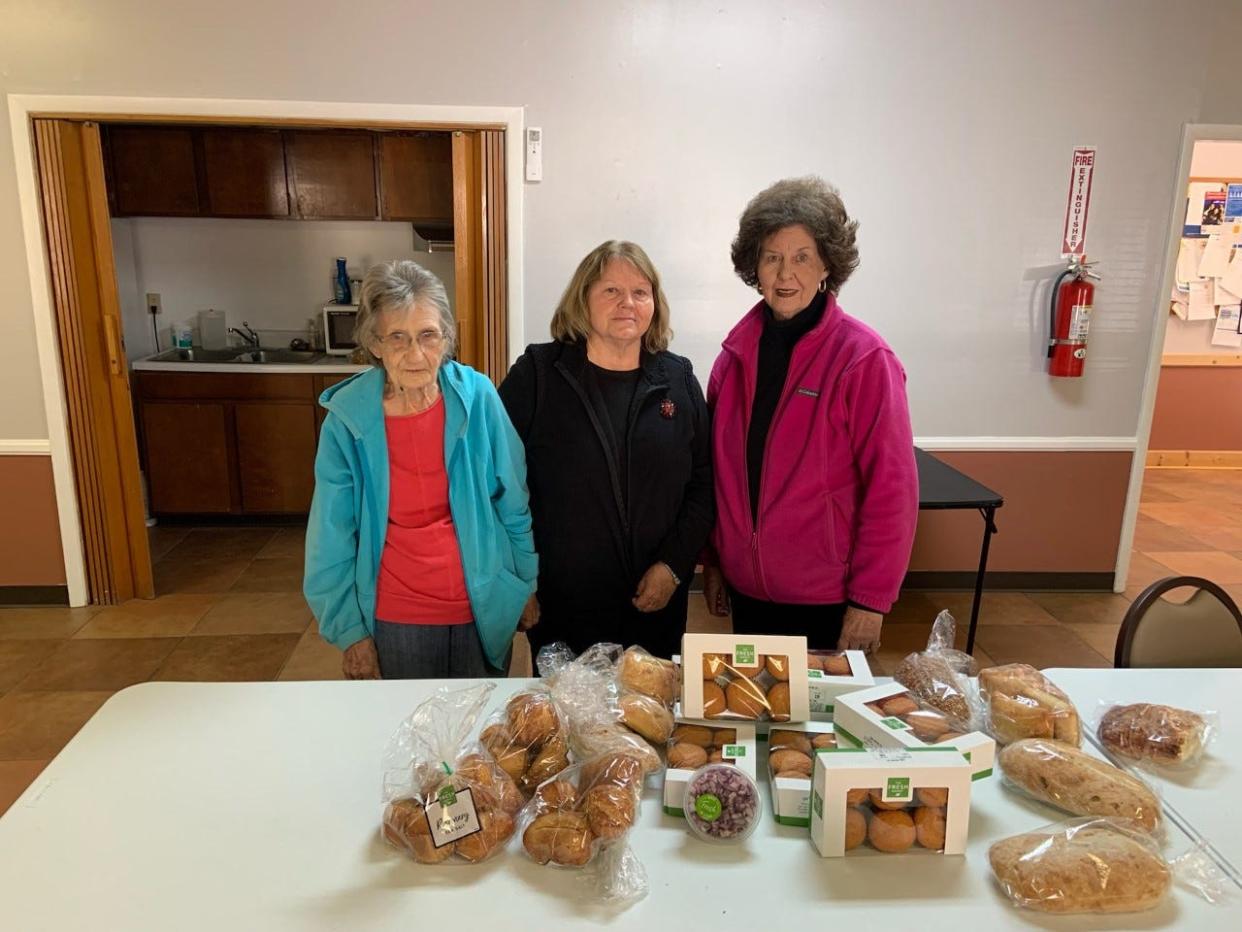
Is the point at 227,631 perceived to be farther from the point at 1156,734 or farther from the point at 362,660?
the point at 1156,734

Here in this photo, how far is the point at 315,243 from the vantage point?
204 inches

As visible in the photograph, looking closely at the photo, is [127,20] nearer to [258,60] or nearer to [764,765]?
[258,60]

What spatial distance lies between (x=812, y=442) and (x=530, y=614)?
744 mm

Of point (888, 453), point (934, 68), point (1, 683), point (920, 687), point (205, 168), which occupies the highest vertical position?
point (934, 68)

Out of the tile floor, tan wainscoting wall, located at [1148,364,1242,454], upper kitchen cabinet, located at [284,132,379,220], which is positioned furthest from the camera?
tan wainscoting wall, located at [1148,364,1242,454]

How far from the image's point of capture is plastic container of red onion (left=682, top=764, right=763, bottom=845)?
1181mm

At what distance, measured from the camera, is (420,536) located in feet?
5.89

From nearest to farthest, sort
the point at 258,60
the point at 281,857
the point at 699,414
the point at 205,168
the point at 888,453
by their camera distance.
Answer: the point at 281,857
the point at 888,453
the point at 699,414
the point at 258,60
the point at 205,168

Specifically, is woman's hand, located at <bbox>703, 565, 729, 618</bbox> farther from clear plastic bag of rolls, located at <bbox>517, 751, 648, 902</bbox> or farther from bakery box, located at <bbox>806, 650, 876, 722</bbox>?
clear plastic bag of rolls, located at <bbox>517, 751, 648, 902</bbox>

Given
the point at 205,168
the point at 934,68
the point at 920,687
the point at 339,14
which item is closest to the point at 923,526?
the point at 934,68

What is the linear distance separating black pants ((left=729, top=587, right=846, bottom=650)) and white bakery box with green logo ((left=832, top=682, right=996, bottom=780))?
23.7 inches

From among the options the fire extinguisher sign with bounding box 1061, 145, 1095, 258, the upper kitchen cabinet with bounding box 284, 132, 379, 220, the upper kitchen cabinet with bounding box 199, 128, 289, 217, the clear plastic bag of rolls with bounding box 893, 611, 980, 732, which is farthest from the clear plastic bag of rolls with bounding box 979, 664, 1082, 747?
the upper kitchen cabinet with bounding box 199, 128, 289, 217

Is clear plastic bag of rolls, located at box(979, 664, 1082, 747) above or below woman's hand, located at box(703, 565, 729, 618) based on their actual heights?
above

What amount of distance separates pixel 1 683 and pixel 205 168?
275cm
